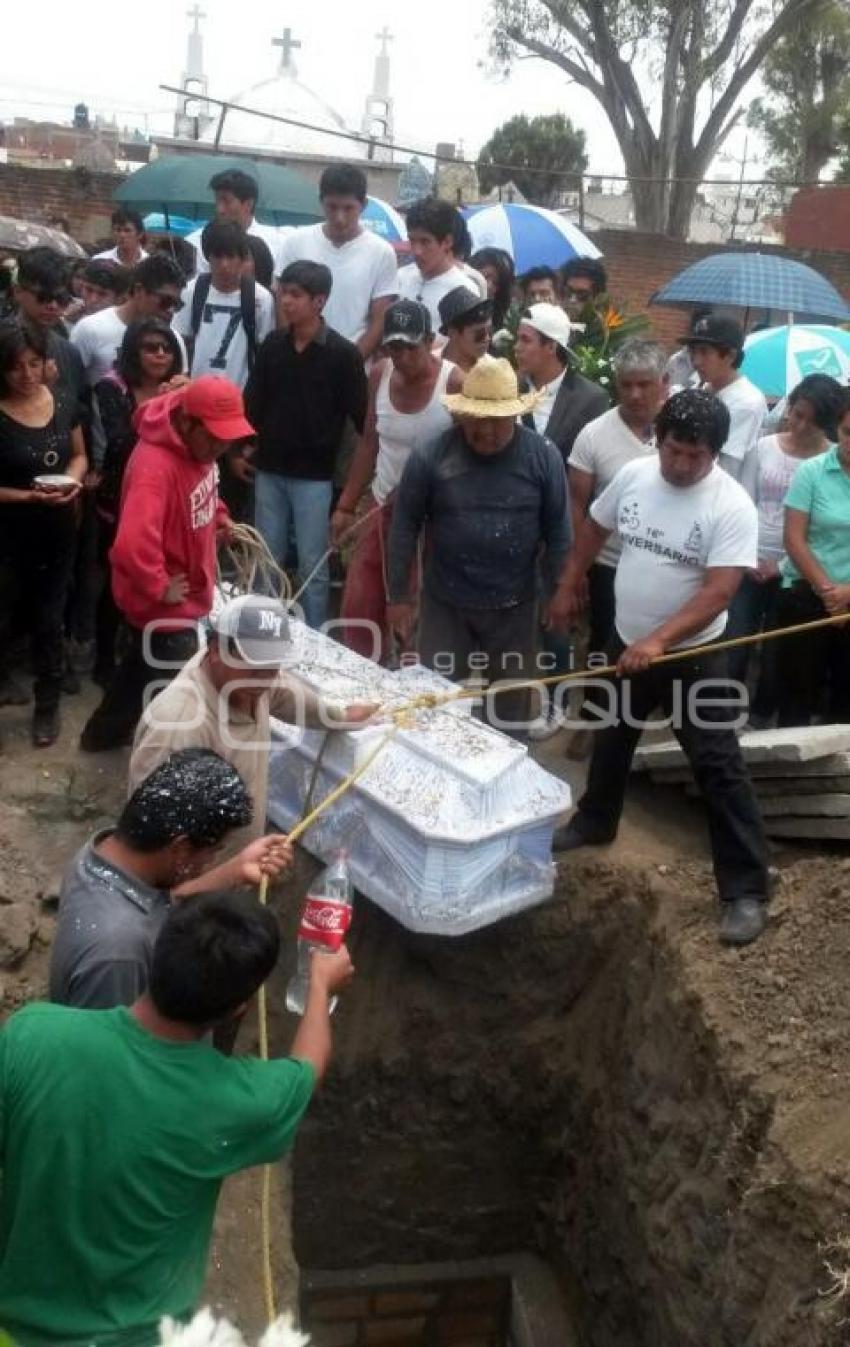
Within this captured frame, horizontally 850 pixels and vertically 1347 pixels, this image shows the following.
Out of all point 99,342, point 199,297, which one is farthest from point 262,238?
point 99,342

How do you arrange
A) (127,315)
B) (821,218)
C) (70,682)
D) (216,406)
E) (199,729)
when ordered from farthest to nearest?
(821,218)
(70,682)
(127,315)
(216,406)
(199,729)

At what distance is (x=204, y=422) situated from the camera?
4.39m

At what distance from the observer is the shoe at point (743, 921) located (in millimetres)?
4664

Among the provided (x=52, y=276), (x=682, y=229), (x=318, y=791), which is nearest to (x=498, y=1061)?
(x=318, y=791)

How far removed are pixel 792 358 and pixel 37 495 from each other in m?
4.69

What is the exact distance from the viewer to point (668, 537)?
14.6 ft

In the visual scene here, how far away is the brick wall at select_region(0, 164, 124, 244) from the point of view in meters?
16.3

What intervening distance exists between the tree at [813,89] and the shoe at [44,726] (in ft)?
77.3

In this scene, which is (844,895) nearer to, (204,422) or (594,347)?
(204,422)

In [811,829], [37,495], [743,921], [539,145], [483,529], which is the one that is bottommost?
[743,921]

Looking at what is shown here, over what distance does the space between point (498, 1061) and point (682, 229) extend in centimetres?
1972

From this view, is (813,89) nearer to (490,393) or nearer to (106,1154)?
(490,393)

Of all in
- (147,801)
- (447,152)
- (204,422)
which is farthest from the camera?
(447,152)

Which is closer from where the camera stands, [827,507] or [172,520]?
[172,520]
